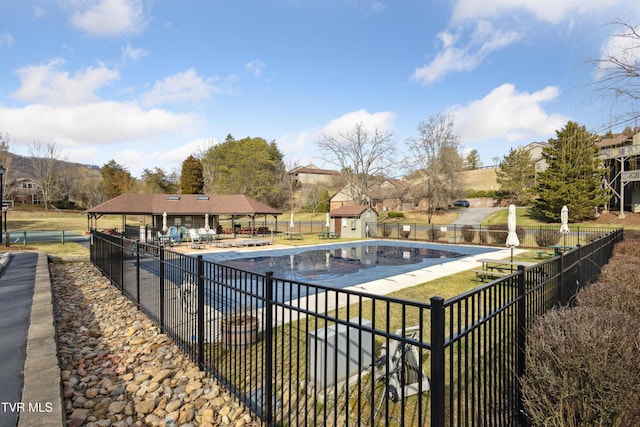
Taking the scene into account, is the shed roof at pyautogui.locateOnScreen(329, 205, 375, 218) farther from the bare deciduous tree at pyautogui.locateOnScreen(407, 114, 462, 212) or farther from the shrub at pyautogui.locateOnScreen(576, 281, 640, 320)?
the shrub at pyautogui.locateOnScreen(576, 281, 640, 320)

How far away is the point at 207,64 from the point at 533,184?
44648 millimetres

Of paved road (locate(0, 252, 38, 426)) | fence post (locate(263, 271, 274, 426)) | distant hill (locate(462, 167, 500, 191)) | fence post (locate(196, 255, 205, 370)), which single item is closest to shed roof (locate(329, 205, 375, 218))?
paved road (locate(0, 252, 38, 426))

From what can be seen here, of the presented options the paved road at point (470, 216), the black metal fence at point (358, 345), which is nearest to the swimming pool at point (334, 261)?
the black metal fence at point (358, 345)

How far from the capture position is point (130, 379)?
408cm

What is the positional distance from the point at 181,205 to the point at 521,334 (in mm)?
28720

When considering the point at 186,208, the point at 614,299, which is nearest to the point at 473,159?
the point at 186,208

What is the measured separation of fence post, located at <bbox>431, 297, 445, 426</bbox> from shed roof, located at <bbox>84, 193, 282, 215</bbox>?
26.3 meters

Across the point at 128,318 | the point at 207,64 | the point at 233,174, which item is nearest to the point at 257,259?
the point at 128,318

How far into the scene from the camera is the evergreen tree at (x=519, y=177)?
43.7 metres

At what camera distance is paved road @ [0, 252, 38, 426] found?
306 cm

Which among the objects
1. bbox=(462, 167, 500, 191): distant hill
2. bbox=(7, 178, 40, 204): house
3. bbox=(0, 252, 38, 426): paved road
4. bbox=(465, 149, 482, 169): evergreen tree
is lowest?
bbox=(0, 252, 38, 426): paved road

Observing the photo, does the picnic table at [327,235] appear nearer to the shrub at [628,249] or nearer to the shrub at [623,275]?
the shrub at [628,249]

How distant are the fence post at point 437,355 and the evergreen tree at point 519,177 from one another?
158ft

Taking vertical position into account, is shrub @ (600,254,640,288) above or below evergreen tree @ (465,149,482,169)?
below
